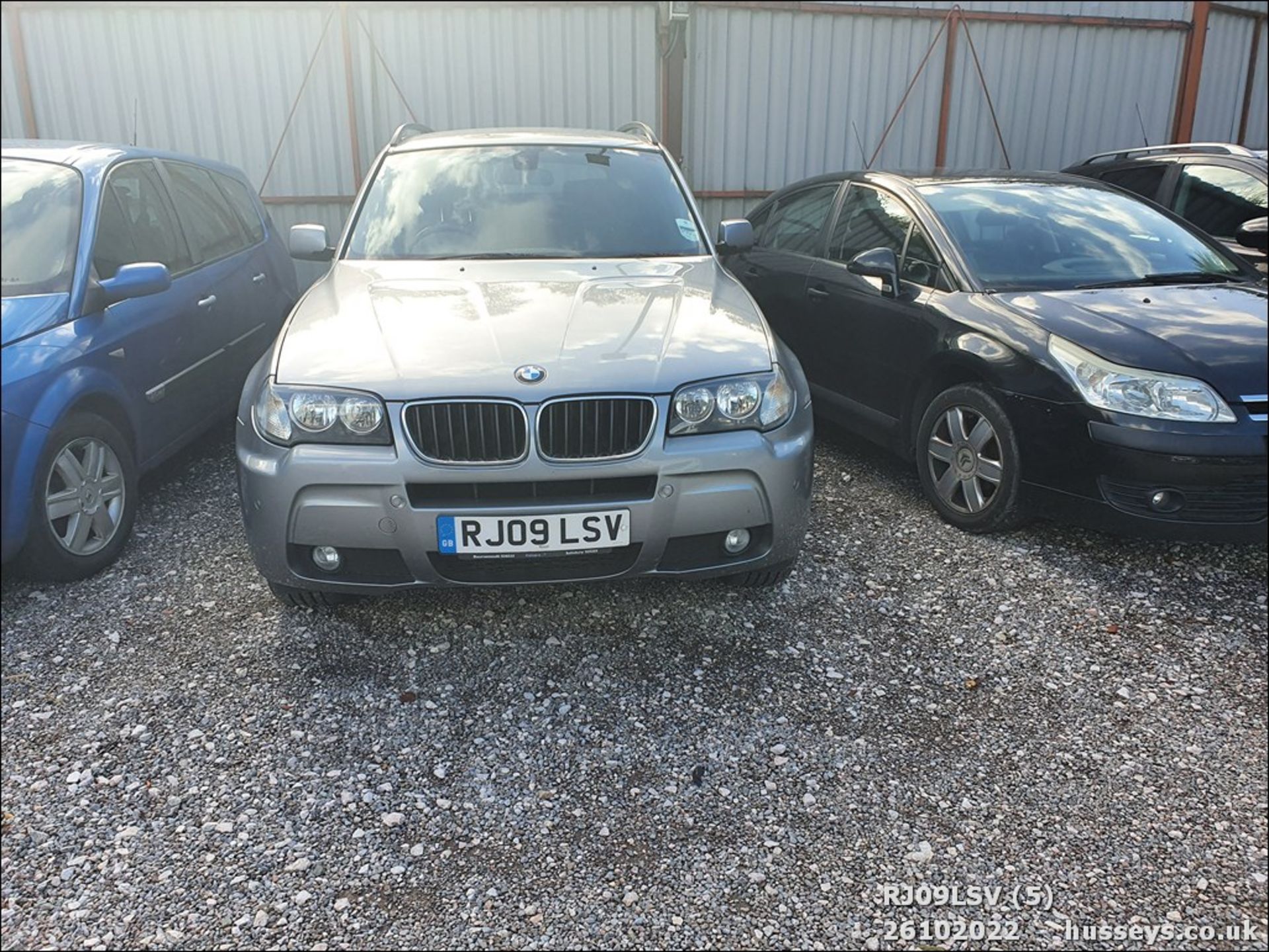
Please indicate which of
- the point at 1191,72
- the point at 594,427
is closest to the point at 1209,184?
the point at 594,427

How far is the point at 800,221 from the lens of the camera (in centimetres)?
540

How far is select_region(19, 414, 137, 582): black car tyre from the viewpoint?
2.59 meters

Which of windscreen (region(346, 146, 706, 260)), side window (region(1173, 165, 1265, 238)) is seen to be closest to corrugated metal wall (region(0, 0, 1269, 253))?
side window (region(1173, 165, 1265, 238))

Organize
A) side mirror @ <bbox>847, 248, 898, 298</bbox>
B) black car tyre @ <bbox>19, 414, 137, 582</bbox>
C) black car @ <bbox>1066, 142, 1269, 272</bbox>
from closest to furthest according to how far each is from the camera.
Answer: black car tyre @ <bbox>19, 414, 137, 582</bbox>, side mirror @ <bbox>847, 248, 898, 298</bbox>, black car @ <bbox>1066, 142, 1269, 272</bbox>

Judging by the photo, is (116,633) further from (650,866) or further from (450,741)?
(650,866)

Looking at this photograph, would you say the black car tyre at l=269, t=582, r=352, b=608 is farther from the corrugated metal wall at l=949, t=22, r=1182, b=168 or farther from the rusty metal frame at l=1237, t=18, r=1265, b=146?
the rusty metal frame at l=1237, t=18, r=1265, b=146

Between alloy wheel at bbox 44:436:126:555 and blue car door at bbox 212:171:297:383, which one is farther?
blue car door at bbox 212:171:297:383

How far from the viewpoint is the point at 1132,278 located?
271 centimetres

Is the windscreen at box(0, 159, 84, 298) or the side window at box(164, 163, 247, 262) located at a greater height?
the windscreen at box(0, 159, 84, 298)

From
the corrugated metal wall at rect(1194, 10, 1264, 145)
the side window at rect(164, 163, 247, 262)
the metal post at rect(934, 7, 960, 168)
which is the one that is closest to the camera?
the side window at rect(164, 163, 247, 262)

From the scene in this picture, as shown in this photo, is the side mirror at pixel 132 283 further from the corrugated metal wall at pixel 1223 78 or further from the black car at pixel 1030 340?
the corrugated metal wall at pixel 1223 78

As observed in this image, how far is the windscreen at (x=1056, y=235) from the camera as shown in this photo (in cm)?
342

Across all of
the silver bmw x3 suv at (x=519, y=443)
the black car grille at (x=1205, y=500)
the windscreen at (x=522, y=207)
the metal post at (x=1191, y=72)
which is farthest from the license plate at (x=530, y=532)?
the metal post at (x=1191, y=72)

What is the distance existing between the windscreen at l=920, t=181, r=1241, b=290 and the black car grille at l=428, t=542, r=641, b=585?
72.7 inches
